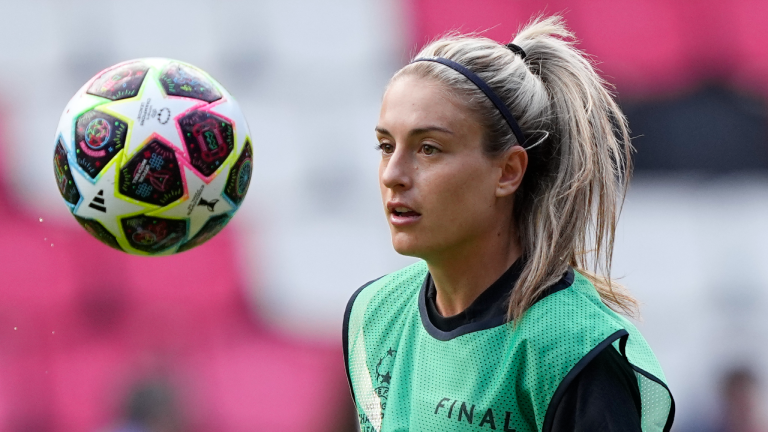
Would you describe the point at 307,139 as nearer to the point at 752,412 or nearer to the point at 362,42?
the point at 362,42

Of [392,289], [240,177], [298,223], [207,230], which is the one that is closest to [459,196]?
[392,289]

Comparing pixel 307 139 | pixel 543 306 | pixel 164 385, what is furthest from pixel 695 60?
pixel 543 306

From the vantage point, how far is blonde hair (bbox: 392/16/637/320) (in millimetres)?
2281

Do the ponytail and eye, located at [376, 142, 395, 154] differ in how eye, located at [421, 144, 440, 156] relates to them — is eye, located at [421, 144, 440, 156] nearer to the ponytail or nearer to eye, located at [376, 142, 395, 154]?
eye, located at [376, 142, 395, 154]

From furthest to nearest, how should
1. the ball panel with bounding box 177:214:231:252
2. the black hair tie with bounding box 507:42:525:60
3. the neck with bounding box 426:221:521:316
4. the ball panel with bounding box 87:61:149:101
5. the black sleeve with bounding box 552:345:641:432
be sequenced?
the ball panel with bounding box 177:214:231:252 < the ball panel with bounding box 87:61:149:101 < the black hair tie with bounding box 507:42:525:60 < the neck with bounding box 426:221:521:316 < the black sleeve with bounding box 552:345:641:432

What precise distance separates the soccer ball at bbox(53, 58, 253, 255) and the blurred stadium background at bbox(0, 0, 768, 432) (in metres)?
2.76

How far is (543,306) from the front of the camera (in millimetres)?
2170

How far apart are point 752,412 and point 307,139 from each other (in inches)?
123

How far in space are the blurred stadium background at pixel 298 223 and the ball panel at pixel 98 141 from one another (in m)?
2.88

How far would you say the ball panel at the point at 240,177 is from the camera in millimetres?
2652

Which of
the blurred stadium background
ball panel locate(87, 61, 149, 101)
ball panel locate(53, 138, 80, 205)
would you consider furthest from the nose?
the blurred stadium background

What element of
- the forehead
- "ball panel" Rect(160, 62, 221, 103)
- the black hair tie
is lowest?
the forehead

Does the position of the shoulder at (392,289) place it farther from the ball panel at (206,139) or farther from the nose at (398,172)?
the ball panel at (206,139)

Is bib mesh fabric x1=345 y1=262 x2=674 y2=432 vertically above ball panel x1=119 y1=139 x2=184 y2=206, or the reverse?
ball panel x1=119 y1=139 x2=184 y2=206
